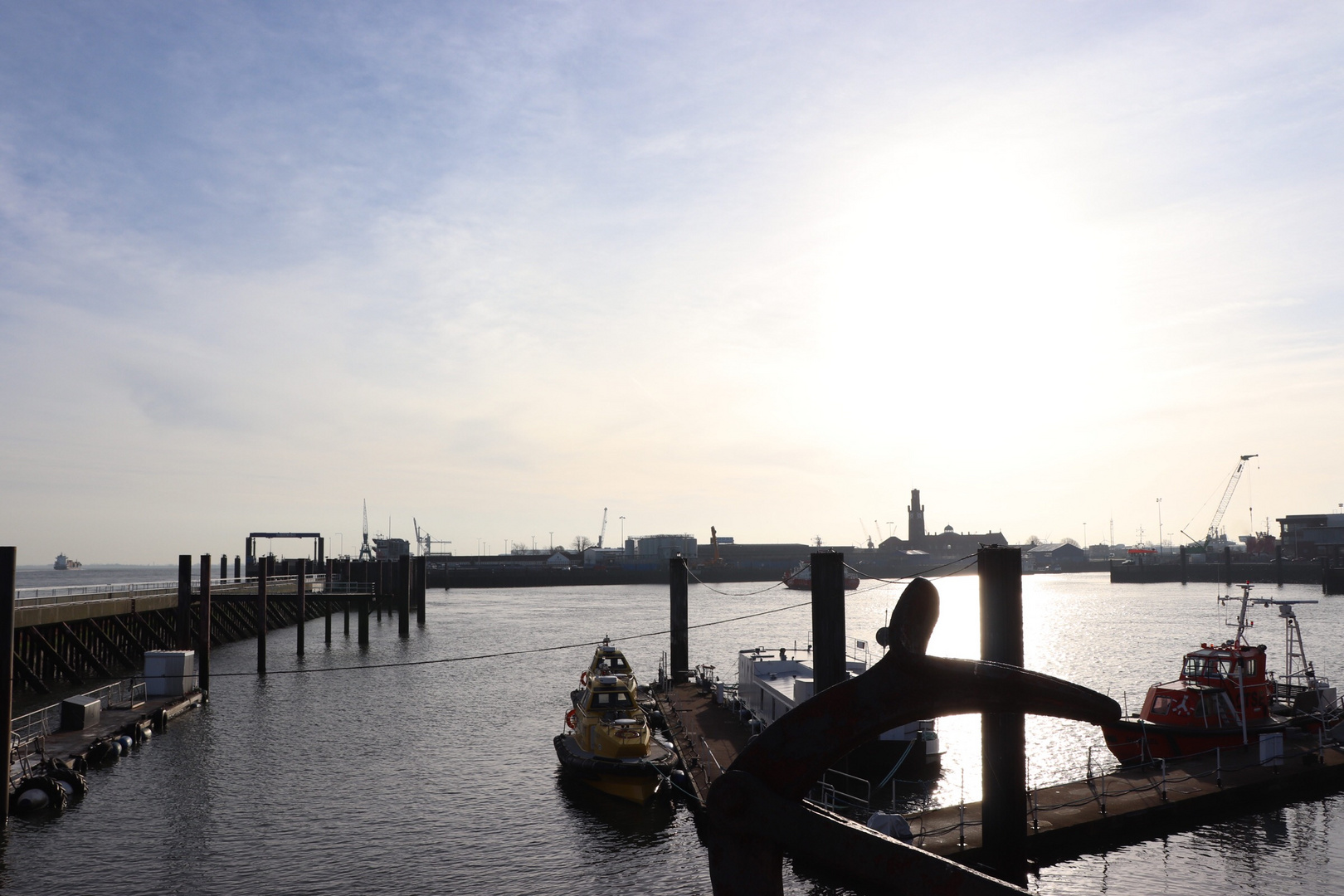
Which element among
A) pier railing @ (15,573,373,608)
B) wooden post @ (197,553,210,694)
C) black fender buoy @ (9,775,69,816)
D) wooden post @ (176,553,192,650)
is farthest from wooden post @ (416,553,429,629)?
black fender buoy @ (9,775,69,816)

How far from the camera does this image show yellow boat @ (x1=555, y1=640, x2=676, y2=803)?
31438mm

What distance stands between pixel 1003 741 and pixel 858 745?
17.8 m

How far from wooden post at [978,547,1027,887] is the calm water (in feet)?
15.6

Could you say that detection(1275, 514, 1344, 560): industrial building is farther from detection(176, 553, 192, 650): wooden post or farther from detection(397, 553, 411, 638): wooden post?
detection(176, 553, 192, 650): wooden post

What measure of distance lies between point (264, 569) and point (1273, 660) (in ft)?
242

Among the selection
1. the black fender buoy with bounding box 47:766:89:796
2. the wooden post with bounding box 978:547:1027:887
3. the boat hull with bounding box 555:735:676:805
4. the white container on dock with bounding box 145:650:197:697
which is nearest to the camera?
the wooden post with bounding box 978:547:1027:887

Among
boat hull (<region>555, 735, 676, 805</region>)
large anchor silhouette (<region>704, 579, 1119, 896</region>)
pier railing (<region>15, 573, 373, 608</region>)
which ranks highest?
large anchor silhouette (<region>704, 579, 1119, 896</region>)

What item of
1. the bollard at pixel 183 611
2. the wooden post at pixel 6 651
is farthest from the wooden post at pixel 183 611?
the wooden post at pixel 6 651

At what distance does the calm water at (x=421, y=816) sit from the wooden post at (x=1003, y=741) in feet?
15.6

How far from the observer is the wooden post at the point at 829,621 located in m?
26.5

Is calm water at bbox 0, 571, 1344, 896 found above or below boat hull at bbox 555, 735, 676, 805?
below

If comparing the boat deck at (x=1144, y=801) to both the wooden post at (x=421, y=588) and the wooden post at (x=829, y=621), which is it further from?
the wooden post at (x=421, y=588)

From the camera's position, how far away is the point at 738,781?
15.5 ft

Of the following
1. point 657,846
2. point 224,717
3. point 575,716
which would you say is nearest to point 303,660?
point 224,717
